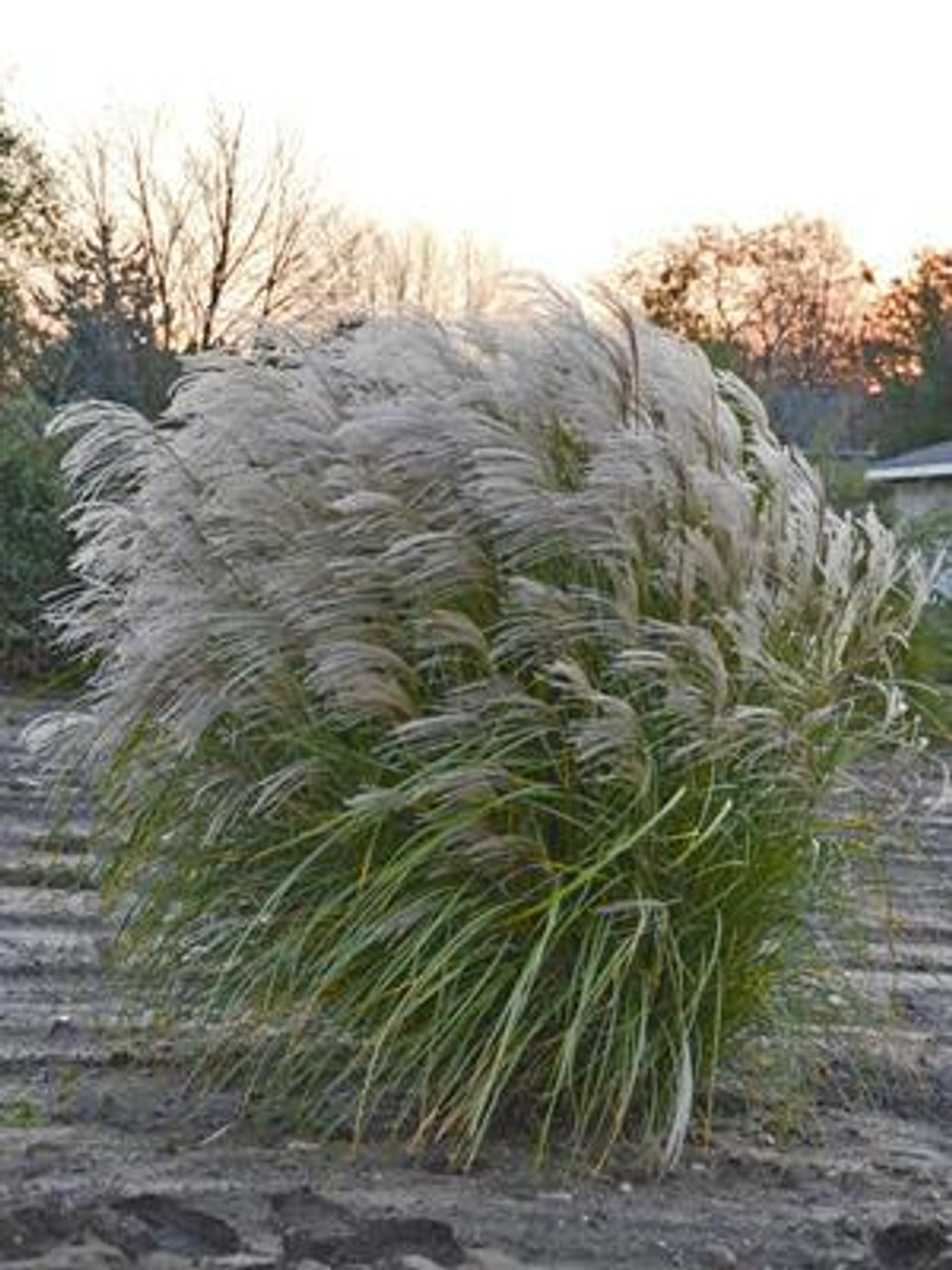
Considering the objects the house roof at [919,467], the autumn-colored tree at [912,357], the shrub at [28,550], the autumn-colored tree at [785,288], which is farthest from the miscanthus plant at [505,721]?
the autumn-colored tree at [785,288]

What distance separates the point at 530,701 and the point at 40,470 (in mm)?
9138

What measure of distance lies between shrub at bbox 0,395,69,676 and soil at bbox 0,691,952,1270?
7.48 m

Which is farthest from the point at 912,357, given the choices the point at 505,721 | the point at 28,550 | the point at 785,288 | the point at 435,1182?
the point at 435,1182

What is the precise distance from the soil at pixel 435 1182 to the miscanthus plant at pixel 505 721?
0.48ft

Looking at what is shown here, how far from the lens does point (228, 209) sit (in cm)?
2934

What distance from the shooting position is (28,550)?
501 inches

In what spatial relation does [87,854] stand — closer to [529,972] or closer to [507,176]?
[529,972]

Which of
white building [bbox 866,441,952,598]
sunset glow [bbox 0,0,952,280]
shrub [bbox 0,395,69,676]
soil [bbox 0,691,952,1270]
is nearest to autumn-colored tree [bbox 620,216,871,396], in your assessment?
sunset glow [bbox 0,0,952,280]

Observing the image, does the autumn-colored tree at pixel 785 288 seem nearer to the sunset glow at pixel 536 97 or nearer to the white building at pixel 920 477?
the sunset glow at pixel 536 97

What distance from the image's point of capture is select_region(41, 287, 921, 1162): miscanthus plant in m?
4.12

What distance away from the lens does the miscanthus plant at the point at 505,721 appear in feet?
13.5

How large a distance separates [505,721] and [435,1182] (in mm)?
899

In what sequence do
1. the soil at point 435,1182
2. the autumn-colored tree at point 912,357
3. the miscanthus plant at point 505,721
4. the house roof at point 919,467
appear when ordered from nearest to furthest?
1. the soil at point 435,1182
2. the miscanthus plant at point 505,721
3. the house roof at point 919,467
4. the autumn-colored tree at point 912,357

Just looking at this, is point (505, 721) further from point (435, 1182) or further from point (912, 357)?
point (912, 357)
